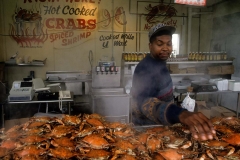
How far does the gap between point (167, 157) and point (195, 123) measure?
0.31 metres

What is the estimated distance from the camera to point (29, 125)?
172 centimetres

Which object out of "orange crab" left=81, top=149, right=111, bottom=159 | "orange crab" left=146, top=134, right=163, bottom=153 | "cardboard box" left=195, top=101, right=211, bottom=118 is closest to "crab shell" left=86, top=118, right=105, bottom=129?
"orange crab" left=81, top=149, right=111, bottom=159

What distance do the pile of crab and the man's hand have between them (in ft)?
0.73

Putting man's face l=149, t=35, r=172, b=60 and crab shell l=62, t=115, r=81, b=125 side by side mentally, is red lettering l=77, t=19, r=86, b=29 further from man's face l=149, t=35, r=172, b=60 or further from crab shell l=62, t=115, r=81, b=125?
crab shell l=62, t=115, r=81, b=125

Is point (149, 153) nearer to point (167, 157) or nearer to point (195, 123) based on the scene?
point (167, 157)

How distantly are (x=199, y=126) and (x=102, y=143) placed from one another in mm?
664

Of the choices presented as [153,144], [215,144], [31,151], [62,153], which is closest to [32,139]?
[31,151]

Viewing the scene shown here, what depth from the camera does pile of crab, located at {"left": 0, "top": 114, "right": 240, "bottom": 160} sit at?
1.39 meters

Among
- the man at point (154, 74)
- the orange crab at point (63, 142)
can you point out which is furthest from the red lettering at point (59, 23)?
the orange crab at point (63, 142)

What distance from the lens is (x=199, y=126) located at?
1.29 meters

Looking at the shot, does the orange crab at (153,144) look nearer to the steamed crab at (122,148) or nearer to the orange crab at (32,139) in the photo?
the steamed crab at (122,148)

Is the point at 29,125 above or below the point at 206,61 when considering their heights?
below

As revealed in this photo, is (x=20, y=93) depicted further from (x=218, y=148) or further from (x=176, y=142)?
(x=218, y=148)

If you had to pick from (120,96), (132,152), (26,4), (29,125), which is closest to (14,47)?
(26,4)
